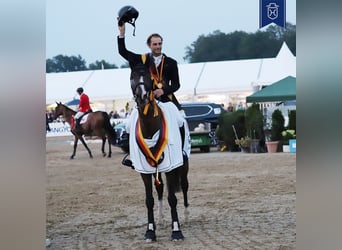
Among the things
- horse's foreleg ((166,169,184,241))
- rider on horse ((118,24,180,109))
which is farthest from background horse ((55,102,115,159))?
rider on horse ((118,24,180,109))

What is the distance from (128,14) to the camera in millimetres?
3449

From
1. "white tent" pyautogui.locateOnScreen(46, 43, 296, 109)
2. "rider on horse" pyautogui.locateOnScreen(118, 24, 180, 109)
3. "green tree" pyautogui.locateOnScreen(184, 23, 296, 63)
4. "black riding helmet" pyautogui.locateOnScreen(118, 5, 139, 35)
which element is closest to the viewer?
"black riding helmet" pyautogui.locateOnScreen(118, 5, 139, 35)

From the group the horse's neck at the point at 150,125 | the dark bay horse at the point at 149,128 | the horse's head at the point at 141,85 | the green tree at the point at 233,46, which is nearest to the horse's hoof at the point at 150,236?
the dark bay horse at the point at 149,128

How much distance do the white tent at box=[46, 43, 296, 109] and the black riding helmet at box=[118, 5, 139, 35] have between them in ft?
37.4

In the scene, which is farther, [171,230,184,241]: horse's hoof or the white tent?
the white tent

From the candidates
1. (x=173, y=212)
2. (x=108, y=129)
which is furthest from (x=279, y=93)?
(x=173, y=212)

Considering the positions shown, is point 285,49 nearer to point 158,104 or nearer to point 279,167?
point 279,167

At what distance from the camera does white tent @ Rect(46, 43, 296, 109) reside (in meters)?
15.2

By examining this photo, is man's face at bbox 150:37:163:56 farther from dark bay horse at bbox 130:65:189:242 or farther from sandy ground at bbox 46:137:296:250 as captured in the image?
sandy ground at bbox 46:137:296:250

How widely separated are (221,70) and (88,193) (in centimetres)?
1010

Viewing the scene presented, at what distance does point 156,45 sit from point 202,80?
11905mm

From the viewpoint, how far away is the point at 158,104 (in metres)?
4.10
